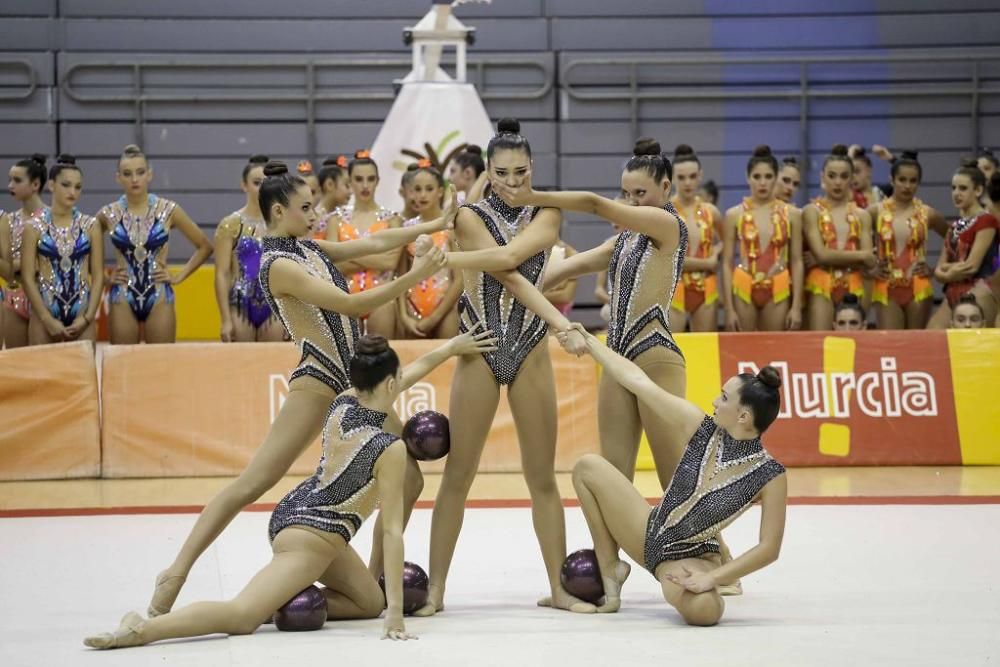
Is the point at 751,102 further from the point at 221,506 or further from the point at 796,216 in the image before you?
the point at 221,506

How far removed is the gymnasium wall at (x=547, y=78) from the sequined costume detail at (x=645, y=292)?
791cm

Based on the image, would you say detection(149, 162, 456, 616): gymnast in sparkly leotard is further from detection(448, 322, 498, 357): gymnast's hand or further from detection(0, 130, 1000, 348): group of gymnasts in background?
detection(0, 130, 1000, 348): group of gymnasts in background

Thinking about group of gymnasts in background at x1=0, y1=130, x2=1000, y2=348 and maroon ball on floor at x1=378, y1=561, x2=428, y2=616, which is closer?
maroon ball on floor at x1=378, y1=561, x2=428, y2=616

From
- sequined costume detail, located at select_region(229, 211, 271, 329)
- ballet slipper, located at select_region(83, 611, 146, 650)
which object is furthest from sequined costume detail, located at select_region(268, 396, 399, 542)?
sequined costume detail, located at select_region(229, 211, 271, 329)

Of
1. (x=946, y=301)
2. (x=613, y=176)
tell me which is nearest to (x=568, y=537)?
(x=946, y=301)

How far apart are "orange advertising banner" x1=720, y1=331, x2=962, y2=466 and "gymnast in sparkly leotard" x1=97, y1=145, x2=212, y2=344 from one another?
3.22 meters

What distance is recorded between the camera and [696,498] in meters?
4.47

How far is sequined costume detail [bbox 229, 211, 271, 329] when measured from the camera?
817cm

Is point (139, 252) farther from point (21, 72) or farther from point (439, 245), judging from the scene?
point (21, 72)

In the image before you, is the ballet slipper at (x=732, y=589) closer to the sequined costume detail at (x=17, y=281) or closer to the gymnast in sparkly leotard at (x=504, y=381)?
the gymnast in sparkly leotard at (x=504, y=381)

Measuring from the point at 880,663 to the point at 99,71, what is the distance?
10.7 meters

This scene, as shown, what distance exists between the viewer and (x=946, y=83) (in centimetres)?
1296

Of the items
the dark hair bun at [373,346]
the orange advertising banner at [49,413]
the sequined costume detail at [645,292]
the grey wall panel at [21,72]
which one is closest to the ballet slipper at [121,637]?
the dark hair bun at [373,346]

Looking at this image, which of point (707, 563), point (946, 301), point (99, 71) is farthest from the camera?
point (99, 71)
